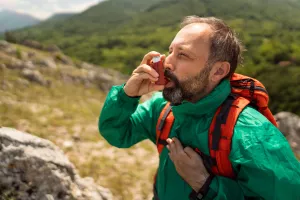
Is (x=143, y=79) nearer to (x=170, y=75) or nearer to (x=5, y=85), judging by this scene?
(x=170, y=75)

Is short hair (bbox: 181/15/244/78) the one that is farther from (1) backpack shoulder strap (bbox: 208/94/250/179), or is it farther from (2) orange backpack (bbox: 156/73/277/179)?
(1) backpack shoulder strap (bbox: 208/94/250/179)

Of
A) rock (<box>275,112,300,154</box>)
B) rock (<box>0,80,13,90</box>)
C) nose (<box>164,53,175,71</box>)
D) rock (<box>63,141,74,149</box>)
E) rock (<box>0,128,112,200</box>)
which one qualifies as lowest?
rock (<box>275,112,300,154</box>)

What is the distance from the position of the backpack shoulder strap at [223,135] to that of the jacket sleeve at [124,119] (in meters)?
1.19

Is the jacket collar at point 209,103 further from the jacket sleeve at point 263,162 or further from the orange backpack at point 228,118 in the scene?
the jacket sleeve at point 263,162

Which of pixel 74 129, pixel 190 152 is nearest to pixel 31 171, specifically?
pixel 190 152

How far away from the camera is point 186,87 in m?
2.92

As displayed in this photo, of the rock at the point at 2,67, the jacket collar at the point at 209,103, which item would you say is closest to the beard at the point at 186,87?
the jacket collar at the point at 209,103

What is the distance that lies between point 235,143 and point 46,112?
1236 centimetres

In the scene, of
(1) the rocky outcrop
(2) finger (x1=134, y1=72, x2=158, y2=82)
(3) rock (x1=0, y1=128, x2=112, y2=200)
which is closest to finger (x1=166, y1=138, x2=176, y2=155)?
(2) finger (x1=134, y1=72, x2=158, y2=82)

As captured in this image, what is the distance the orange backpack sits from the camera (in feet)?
8.60

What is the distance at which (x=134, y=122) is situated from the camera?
378 centimetres

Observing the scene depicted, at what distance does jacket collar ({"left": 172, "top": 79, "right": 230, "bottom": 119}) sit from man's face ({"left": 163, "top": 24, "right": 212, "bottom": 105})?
0.12 m

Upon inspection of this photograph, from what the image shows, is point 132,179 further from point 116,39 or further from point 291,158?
point 116,39

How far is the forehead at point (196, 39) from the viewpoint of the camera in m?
2.89
